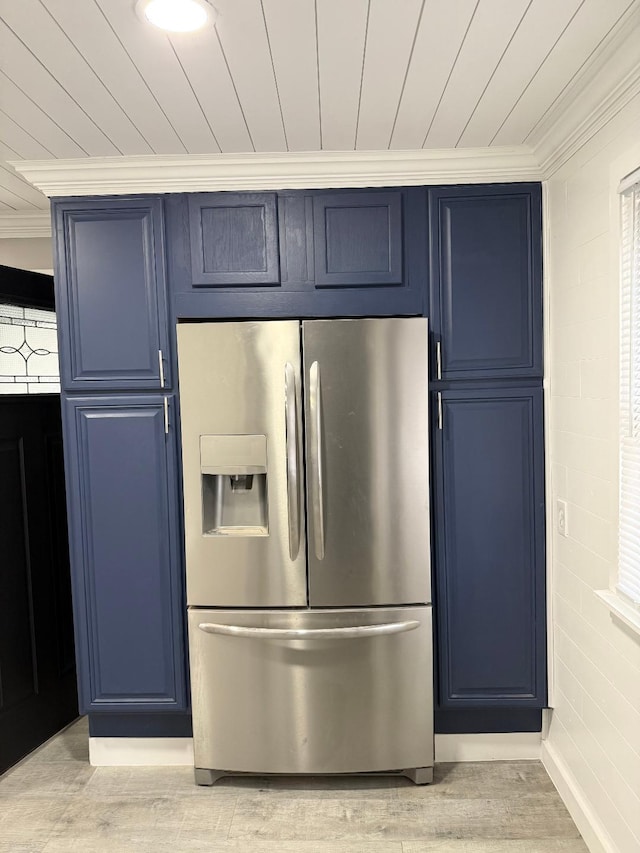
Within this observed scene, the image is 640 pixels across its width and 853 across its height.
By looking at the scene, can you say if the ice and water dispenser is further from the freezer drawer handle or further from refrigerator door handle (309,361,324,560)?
the freezer drawer handle

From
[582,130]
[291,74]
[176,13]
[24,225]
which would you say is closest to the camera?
[176,13]

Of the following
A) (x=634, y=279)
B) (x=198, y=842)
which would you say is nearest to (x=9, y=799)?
(x=198, y=842)

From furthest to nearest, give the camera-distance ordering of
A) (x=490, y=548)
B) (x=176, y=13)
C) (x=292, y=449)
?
(x=490, y=548) → (x=292, y=449) → (x=176, y=13)

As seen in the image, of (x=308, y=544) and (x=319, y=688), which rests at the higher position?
(x=308, y=544)

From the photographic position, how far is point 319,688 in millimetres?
2467

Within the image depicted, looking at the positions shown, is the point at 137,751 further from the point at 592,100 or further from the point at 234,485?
the point at 592,100

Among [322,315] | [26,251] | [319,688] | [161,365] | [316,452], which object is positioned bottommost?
[319,688]

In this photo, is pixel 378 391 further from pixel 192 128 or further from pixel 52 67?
pixel 52 67

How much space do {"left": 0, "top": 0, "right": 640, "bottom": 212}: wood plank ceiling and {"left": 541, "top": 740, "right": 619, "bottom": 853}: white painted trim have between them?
2.24 metres

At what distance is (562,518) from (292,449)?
3.32ft

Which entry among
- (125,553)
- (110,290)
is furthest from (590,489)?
(110,290)

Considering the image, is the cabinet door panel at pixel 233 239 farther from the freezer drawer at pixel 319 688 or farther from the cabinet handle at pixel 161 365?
the freezer drawer at pixel 319 688

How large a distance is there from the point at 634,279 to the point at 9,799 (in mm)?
2790

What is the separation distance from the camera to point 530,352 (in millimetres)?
2576
